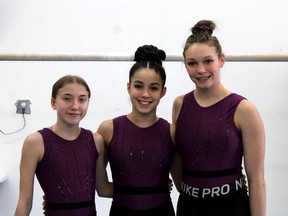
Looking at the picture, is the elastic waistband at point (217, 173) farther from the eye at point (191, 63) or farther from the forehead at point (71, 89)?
the forehead at point (71, 89)

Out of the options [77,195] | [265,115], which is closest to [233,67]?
[265,115]

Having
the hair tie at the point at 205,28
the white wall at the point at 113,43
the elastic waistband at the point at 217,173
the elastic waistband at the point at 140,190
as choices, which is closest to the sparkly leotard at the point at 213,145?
the elastic waistband at the point at 217,173

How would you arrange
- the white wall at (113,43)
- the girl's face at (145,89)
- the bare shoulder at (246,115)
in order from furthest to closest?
the white wall at (113,43) → the girl's face at (145,89) → the bare shoulder at (246,115)

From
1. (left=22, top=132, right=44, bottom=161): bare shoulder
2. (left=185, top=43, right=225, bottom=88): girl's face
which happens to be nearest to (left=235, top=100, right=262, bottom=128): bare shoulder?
(left=185, top=43, right=225, bottom=88): girl's face

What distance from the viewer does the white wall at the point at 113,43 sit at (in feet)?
5.78

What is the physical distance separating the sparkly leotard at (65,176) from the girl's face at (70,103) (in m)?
0.07

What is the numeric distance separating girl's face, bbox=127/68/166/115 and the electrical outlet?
96 centimetres

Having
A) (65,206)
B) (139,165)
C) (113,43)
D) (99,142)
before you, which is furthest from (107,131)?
(113,43)

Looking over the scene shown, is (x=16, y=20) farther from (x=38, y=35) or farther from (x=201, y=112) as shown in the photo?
(x=201, y=112)

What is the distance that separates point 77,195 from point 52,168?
0.38 ft

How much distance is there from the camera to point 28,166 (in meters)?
0.97

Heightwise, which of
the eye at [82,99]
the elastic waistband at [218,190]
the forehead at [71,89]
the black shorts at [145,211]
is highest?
the forehead at [71,89]

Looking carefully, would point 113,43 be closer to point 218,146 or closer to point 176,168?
point 176,168

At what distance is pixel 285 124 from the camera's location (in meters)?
1.89
